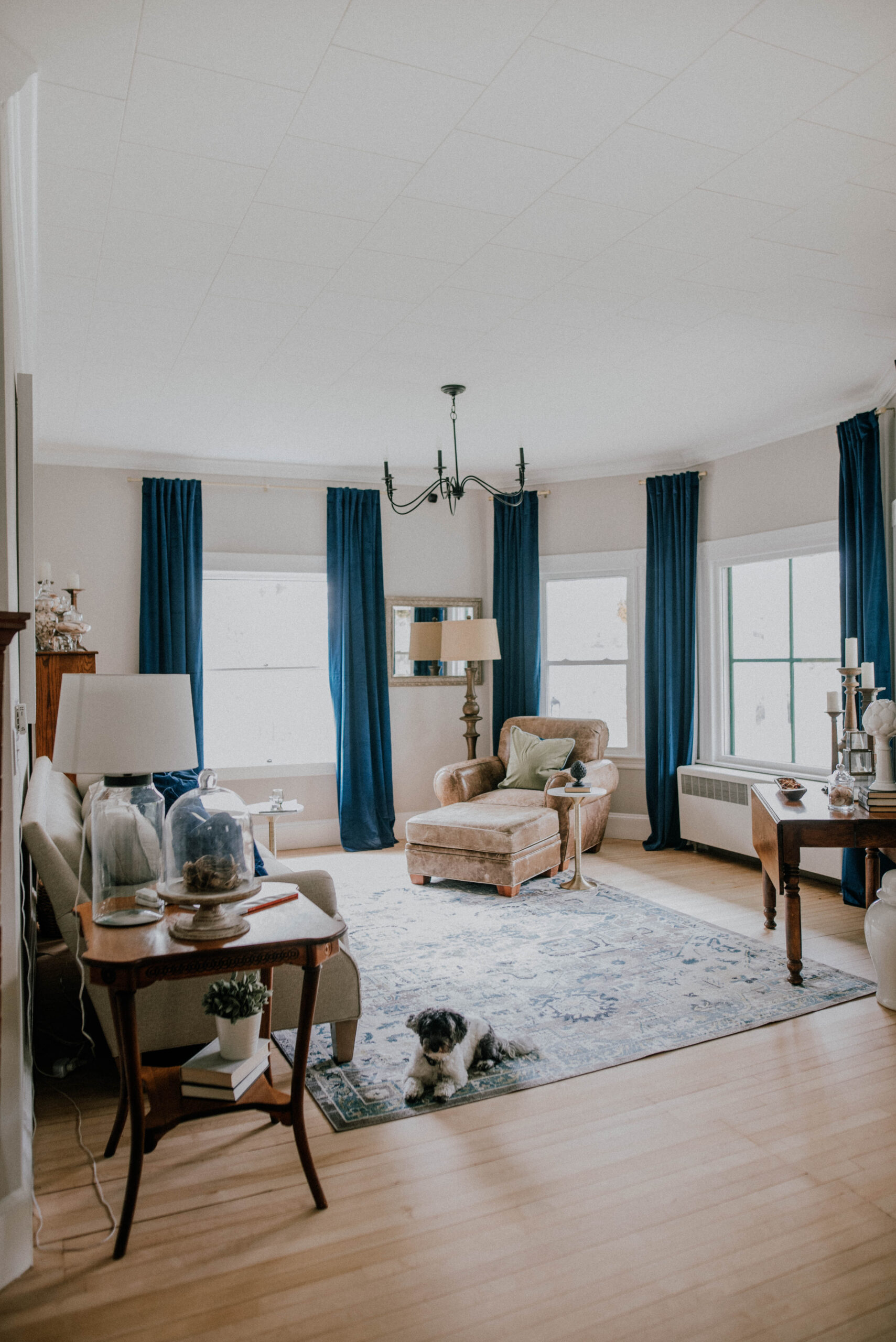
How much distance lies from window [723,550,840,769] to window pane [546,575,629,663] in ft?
2.79

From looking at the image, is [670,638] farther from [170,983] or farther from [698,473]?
[170,983]

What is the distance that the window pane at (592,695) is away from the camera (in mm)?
6684

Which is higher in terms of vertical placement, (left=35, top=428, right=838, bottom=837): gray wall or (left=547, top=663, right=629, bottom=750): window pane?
(left=35, top=428, right=838, bottom=837): gray wall

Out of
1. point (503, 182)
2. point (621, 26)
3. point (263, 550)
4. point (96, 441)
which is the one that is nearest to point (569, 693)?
point (263, 550)

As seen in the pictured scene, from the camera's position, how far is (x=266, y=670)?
21.5 ft

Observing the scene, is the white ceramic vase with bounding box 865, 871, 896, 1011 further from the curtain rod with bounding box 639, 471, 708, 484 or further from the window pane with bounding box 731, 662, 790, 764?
the curtain rod with bounding box 639, 471, 708, 484

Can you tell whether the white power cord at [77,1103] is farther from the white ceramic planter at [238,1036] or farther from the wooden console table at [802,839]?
the wooden console table at [802,839]

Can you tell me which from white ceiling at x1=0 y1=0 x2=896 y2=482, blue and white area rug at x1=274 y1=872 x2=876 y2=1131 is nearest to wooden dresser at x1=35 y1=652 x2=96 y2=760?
white ceiling at x1=0 y1=0 x2=896 y2=482

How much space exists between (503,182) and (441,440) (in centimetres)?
322

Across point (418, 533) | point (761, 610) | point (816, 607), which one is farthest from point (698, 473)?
point (418, 533)

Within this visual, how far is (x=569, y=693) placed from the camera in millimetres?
6898

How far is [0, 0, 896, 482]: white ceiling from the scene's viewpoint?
6.76 ft

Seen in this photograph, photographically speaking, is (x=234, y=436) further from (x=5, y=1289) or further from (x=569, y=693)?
(x=5, y=1289)

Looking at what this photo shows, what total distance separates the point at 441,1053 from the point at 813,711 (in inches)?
143
